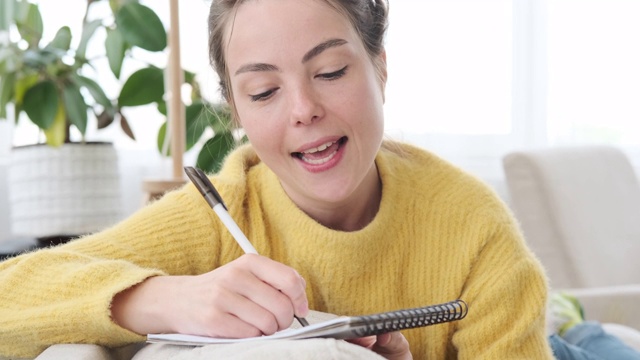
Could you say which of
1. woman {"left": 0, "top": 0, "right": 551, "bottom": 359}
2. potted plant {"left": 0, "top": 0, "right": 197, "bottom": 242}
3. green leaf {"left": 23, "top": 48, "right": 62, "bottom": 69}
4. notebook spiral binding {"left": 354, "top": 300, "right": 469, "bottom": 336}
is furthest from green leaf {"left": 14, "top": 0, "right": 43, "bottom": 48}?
notebook spiral binding {"left": 354, "top": 300, "right": 469, "bottom": 336}

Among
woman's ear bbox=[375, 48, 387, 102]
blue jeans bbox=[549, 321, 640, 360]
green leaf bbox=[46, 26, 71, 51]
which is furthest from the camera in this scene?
green leaf bbox=[46, 26, 71, 51]

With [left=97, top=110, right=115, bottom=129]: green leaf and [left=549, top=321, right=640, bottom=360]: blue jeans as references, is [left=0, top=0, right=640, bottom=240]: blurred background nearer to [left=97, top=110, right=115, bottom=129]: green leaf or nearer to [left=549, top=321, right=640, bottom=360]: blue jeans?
[left=97, top=110, right=115, bottom=129]: green leaf

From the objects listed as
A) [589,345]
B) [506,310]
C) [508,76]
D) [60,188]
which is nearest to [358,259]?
[506,310]

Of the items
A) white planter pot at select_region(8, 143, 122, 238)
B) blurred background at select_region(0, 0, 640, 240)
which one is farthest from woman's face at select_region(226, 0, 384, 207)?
blurred background at select_region(0, 0, 640, 240)

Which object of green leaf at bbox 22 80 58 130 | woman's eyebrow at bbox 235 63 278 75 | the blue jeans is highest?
woman's eyebrow at bbox 235 63 278 75

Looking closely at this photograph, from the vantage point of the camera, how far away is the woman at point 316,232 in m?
0.97

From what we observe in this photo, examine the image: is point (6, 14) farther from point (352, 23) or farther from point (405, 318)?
point (405, 318)

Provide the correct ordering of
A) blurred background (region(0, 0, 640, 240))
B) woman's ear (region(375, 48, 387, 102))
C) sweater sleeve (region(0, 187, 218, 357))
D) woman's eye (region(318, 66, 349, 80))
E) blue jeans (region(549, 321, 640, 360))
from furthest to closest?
1. blurred background (region(0, 0, 640, 240))
2. blue jeans (region(549, 321, 640, 360))
3. woman's ear (region(375, 48, 387, 102))
4. woman's eye (region(318, 66, 349, 80))
5. sweater sleeve (region(0, 187, 218, 357))

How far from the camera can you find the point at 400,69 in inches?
123

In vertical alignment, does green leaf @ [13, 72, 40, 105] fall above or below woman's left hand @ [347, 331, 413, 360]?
above

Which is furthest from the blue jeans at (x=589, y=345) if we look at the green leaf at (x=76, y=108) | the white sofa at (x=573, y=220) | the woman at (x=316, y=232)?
the green leaf at (x=76, y=108)

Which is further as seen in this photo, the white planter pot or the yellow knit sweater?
the white planter pot

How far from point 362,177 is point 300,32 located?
0.21 meters

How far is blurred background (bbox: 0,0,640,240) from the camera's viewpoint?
313 centimetres
